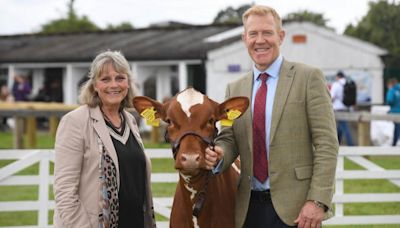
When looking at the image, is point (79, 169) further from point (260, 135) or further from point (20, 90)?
point (20, 90)

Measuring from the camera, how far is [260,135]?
4430 mm

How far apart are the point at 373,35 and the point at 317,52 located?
61.8 ft

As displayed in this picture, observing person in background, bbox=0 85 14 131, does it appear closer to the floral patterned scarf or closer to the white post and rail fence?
the white post and rail fence

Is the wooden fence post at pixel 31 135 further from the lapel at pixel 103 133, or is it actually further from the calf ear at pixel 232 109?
the calf ear at pixel 232 109

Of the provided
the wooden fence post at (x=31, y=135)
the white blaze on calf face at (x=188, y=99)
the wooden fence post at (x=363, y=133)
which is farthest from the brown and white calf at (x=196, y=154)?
the wooden fence post at (x=31, y=135)

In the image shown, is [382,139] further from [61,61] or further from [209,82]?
[61,61]

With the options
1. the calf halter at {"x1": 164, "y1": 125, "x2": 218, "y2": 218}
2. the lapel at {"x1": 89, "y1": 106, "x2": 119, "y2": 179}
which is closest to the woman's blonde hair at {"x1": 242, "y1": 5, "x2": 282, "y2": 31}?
the calf halter at {"x1": 164, "y1": 125, "x2": 218, "y2": 218}

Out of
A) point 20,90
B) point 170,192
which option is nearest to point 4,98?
point 20,90

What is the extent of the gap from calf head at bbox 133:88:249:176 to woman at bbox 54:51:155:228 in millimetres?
361

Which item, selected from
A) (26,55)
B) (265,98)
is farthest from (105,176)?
(26,55)

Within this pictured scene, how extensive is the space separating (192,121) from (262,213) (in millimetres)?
755

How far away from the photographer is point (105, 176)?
4.62 meters

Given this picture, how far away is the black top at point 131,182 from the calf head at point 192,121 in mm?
374

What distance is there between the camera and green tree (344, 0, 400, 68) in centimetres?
4088
